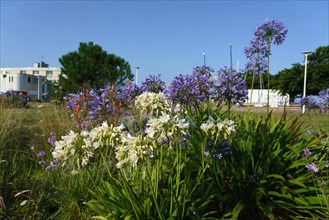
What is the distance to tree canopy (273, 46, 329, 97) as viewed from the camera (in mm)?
36500

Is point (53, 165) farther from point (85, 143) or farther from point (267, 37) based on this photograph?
point (267, 37)

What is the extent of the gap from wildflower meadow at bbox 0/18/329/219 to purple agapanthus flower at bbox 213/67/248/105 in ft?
0.03

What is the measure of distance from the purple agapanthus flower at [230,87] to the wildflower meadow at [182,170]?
0.01 meters

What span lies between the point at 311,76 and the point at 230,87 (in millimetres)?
38143

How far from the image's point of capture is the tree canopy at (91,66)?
23531mm

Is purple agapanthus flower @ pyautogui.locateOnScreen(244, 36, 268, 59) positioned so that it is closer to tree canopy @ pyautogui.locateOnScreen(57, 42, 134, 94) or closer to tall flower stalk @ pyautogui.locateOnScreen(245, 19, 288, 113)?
tall flower stalk @ pyautogui.locateOnScreen(245, 19, 288, 113)

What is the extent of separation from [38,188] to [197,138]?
1.77 meters

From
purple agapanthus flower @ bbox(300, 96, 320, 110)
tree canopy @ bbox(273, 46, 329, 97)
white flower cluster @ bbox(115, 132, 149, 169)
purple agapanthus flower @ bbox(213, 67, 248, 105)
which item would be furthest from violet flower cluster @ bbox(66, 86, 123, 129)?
tree canopy @ bbox(273, 46, 329, 97)

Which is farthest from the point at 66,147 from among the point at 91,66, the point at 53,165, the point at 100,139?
the point at 91,66

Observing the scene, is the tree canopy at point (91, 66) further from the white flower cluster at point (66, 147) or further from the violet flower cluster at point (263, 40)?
the white flower cluster at point (66, 147)

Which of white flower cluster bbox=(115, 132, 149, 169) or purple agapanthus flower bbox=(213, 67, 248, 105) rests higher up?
purple agapanthus flower bbox=(213, 67, 248, 105)

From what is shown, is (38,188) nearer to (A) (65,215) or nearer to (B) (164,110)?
(A) (65,215)

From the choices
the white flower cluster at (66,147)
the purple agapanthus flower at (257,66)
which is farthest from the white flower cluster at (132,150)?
the purple agapanthus flower at (257,66)

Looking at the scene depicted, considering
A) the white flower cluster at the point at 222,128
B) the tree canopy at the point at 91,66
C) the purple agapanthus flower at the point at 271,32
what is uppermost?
the tree canopy at the point at 91,66
